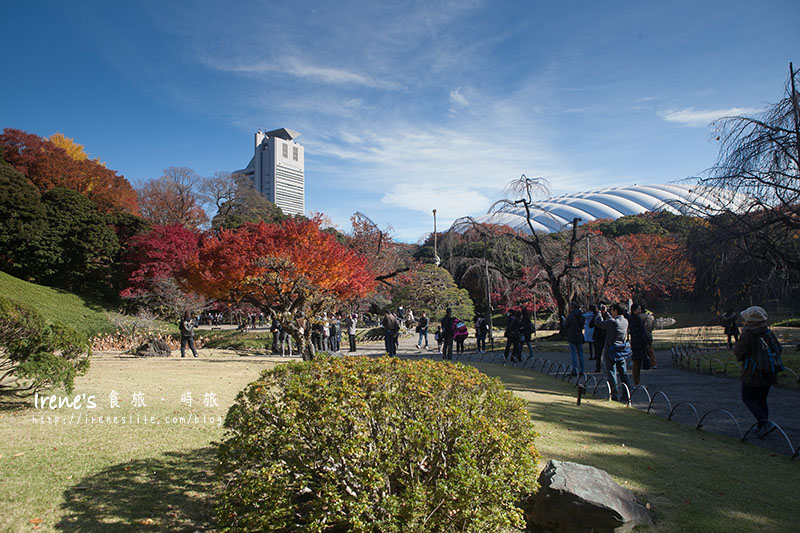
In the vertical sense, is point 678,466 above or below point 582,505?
below

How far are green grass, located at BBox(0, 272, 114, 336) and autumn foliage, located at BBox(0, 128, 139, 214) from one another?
6.73 meters

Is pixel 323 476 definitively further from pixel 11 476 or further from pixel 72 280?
pixel 72 280

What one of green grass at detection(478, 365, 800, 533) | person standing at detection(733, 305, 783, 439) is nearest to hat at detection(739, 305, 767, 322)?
person standing at detection(733, 305, 783, 439)

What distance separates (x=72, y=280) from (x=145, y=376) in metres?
22.9

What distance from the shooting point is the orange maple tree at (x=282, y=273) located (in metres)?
11.9

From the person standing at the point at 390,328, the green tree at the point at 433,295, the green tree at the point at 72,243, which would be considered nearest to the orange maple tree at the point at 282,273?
the person standing at the point at 390,328

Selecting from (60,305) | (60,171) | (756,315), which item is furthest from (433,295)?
(60,171)

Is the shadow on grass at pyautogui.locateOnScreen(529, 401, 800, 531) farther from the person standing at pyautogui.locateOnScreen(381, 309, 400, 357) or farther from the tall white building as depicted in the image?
the tall white building

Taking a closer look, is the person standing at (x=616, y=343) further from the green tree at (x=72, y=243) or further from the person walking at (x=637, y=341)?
the green tree at (x=72, y=243)

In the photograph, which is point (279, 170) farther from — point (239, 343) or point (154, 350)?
point (154, 350)

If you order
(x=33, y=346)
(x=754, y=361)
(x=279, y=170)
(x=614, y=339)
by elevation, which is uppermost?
(x=279, y=170)

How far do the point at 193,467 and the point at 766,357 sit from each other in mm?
6228

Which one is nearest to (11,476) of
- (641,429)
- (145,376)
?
(145,376)

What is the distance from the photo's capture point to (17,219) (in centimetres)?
2345
